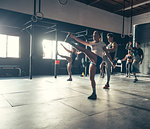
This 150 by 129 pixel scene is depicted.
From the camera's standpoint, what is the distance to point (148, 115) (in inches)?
69.5

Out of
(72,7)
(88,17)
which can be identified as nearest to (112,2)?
(88,17)

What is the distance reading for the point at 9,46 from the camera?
6.14m

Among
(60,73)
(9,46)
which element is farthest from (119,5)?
(9,46)

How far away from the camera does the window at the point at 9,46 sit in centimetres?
594

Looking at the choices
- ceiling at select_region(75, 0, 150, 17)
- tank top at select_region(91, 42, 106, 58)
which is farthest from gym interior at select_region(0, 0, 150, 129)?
tank top at select_region(91, 42, 106, 58)

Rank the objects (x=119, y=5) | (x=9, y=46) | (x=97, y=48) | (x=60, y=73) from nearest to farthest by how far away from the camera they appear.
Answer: (x=97, y=48) < (x=9, y=46) < (x=60, y=73) < (x=119, y=5)

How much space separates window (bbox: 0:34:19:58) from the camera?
594 centimetres

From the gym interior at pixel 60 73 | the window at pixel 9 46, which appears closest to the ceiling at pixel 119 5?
the gym interior at pixel 60 73

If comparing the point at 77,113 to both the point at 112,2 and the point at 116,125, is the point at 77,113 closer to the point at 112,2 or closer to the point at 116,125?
the point at 116,125

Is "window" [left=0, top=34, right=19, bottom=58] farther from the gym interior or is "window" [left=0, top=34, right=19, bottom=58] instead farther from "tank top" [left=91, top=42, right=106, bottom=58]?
"tank top" [left=91, top=42, right=106, bottom=58]

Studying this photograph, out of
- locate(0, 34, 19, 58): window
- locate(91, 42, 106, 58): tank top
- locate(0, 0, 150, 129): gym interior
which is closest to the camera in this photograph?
locate(0, 0, 150, 129): gym interior

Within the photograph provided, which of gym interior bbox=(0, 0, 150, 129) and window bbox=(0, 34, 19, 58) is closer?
gym interior bbox=(0, 0, 150, 129)

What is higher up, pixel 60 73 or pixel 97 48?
pixel 97 48

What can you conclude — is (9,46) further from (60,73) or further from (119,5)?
(119,5)
